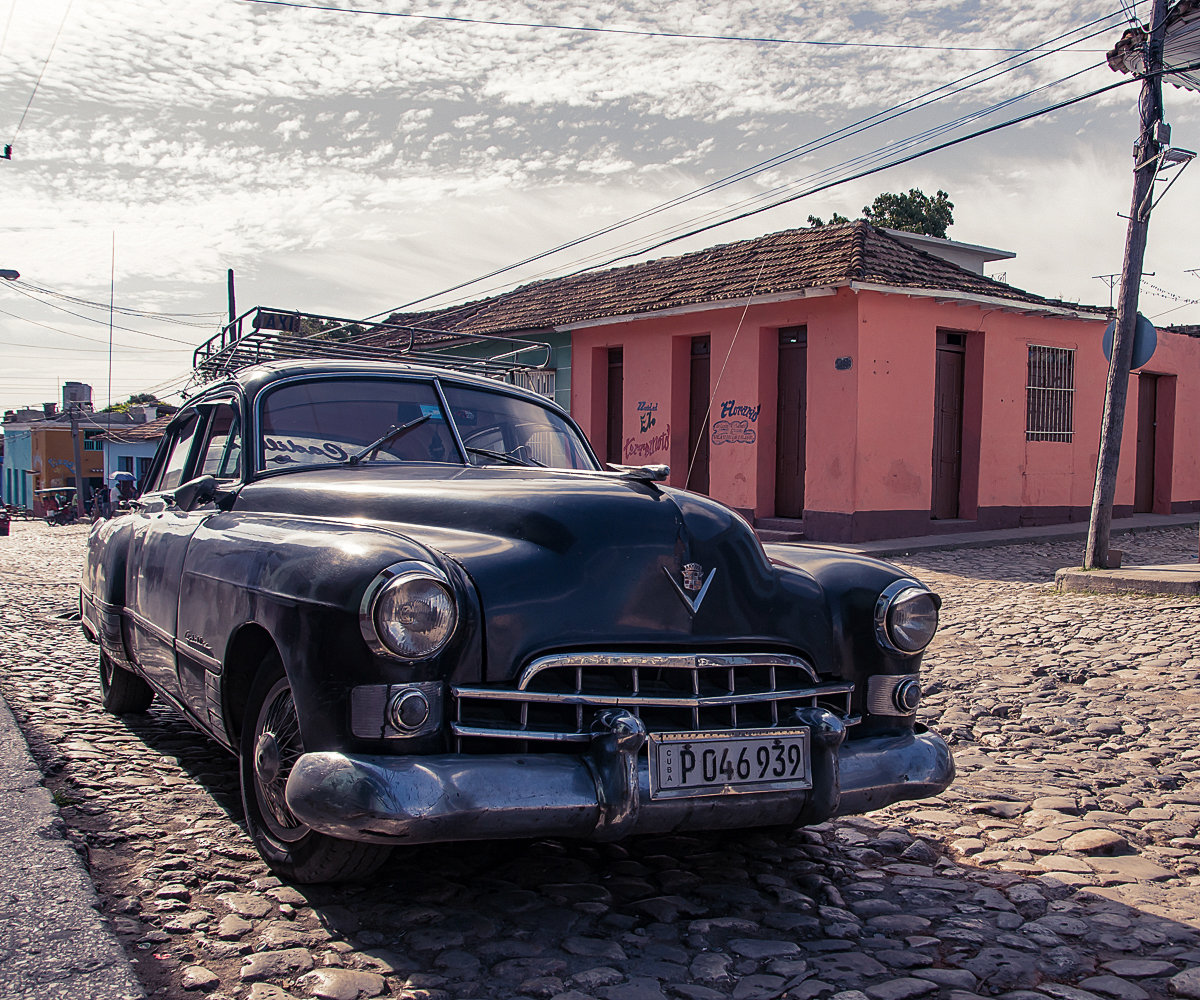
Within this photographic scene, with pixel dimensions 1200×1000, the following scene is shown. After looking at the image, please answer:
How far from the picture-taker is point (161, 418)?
147ft

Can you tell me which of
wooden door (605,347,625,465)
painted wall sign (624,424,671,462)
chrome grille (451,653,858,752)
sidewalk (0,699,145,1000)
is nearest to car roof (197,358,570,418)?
sidewalk (0,699,145,1000)

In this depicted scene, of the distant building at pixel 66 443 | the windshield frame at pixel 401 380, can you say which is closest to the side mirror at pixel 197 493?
the windshield frame at pixel 401 380

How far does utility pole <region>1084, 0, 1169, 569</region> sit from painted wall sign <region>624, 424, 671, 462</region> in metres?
6.97

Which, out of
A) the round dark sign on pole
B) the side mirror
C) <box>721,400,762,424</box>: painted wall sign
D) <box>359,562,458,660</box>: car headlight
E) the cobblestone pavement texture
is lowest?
the cobblestone pavement texture

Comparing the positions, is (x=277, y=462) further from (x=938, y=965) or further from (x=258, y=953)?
(x=938, y=965)

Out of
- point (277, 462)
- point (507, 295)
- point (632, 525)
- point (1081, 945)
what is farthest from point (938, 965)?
point (507, 295)

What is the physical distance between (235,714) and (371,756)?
3.09ft

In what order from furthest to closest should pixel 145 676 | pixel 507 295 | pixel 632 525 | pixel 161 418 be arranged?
pixel 161 418
pixel 507 295
pixel 145 676
pixel 632 525

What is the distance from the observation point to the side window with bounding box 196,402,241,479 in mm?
3859

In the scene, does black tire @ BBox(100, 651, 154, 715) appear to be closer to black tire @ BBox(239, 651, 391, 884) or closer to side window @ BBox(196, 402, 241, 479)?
side window @ BBox(196, 402, 241, 479)

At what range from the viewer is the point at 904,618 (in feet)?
9.86

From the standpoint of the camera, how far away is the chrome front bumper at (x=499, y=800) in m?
2.23

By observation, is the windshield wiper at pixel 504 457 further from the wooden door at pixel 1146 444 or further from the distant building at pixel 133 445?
the distant building at pixel 133 445

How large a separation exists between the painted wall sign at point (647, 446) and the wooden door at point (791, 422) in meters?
1.99
